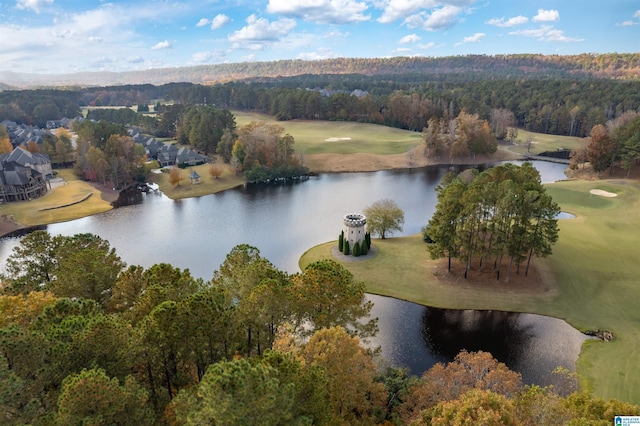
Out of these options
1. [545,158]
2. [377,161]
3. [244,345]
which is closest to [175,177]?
[377,161]

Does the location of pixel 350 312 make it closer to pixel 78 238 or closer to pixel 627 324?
pixel 78 238

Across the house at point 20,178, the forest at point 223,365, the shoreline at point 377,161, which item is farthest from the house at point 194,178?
the forest at point 223,365

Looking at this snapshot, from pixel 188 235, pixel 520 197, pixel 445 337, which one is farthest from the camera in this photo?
Result: pixel 188 235

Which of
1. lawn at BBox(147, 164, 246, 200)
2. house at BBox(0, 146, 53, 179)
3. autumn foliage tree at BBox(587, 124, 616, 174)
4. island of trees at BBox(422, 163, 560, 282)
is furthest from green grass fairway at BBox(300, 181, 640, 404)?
house at BBox(0, 146, 53, 179)

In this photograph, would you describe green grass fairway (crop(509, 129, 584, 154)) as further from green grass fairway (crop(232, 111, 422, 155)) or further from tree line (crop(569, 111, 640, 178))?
green grass fairway (crop(232, 111, 422, 155))

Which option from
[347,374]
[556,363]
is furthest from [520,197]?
[347,374]

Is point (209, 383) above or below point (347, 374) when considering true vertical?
above

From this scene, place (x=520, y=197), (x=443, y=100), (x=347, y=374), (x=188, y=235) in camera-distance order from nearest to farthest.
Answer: (x=347, y=374), (x=520, y=197), (x=188, y=235), (x=443, y=100)

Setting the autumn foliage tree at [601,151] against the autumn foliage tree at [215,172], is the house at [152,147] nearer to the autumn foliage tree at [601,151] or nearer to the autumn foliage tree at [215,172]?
the autumn foliage tree at [215,172]
